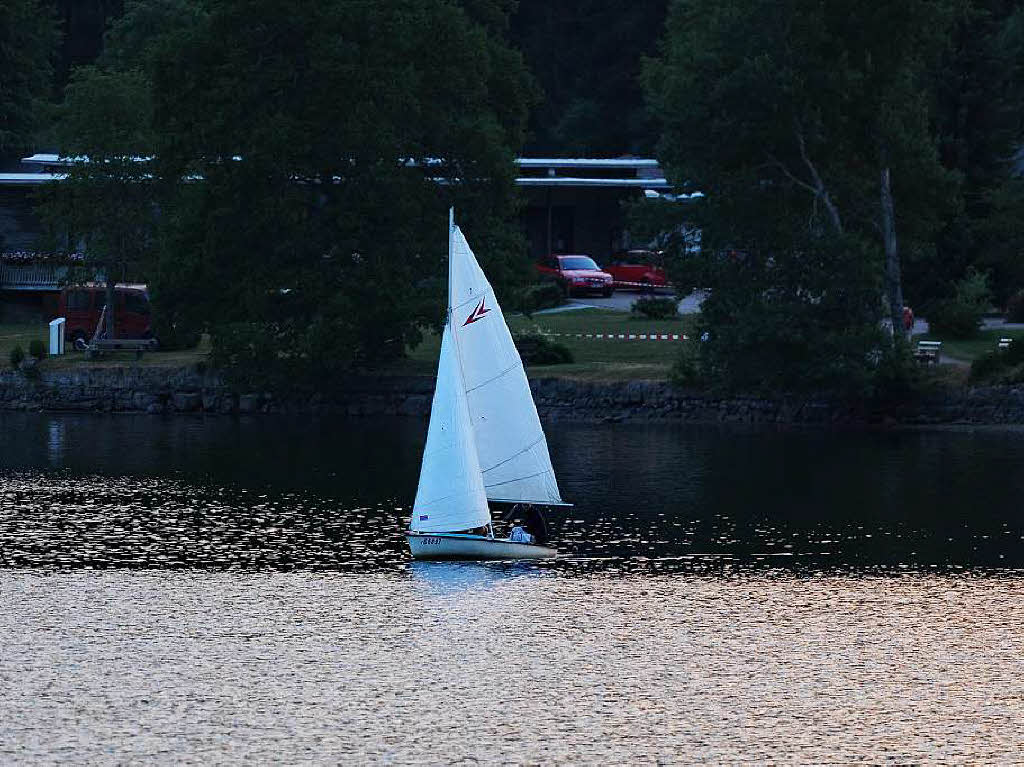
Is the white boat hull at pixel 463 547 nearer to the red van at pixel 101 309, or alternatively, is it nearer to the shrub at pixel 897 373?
the shrub at pixel 897 373

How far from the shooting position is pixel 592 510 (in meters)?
48.0

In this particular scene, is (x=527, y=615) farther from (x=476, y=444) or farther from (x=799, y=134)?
(x=799, y=134)

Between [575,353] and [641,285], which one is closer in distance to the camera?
[575,353]

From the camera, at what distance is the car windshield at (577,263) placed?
307 ft

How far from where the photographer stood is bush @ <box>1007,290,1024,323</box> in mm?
78312

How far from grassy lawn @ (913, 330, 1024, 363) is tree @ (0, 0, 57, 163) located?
5795 centimetres

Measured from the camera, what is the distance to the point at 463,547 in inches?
1624

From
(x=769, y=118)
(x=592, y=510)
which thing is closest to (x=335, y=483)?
(x=592, y=510)

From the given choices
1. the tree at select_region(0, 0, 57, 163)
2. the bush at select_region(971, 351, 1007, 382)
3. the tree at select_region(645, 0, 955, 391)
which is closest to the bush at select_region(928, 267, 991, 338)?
the tree at select_region(645, 0, 955, 391)

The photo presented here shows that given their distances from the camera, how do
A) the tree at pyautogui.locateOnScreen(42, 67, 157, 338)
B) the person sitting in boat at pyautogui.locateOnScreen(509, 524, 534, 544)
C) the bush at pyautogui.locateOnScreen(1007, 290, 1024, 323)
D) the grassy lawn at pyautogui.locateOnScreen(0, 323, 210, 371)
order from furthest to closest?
the bush at pyautogui.locateOnScreen(1007, 290, 1024, 323) < the tree at pyautogui.locateOnScreen(42, 67, 157, 338) < the grassy lawn at pyautogui.locateOnScreen(0, 323, 210, 371) < the person sitting in boat at pyautogui.locateOnScreen(509, 524, 534, 544)

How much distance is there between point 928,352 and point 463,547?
1249 inches

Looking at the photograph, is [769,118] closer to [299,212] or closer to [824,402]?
[824,402]

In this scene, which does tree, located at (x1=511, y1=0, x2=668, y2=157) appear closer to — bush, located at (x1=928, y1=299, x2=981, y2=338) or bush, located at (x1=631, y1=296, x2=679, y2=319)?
bush, located at (x1=631, y1=296, x2=679, y2=319)

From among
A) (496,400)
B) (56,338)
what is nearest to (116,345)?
(56,338)
